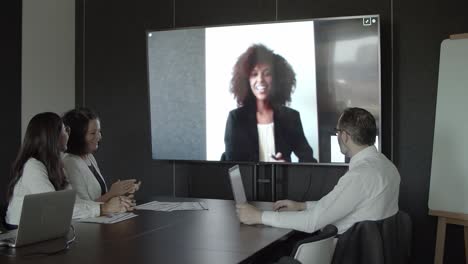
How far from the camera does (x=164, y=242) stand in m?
2.22

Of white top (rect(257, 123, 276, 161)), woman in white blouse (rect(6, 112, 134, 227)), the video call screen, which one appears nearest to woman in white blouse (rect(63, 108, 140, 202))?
woman in white blouse (rect(6, 112, 134, 227))

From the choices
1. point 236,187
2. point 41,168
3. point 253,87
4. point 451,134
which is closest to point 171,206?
point 236,187

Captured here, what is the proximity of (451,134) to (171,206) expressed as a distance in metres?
1.93

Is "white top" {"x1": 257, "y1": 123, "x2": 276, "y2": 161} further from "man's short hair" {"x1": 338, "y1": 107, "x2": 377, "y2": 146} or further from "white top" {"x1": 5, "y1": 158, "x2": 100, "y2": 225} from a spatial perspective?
"white top" {"x1": 5, "y1": 158, "x2": 100, "y2": 225}

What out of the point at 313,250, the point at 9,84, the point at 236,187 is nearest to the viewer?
the point at 313,250

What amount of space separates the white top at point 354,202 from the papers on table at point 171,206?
31.4 inches

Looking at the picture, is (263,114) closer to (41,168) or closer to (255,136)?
(255,136)

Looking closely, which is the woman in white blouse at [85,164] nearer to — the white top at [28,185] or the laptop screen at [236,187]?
the white top at [28,185]

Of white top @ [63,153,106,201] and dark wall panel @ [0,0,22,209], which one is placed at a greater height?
dark wall panel @ [0,0,22,209]

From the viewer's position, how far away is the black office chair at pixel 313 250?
197cm

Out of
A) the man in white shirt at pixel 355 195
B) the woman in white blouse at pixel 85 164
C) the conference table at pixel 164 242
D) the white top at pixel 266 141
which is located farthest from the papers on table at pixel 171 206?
the white top at pixel 266 141

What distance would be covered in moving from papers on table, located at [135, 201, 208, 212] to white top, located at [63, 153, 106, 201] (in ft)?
1.02

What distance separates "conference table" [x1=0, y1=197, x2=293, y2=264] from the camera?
194 centimetres

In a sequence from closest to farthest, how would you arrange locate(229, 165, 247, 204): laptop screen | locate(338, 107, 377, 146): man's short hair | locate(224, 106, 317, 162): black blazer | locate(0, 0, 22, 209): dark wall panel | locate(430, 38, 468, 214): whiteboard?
1. locate(338, 107, 377, 146): man's short hair
2. locate(229, 165, 247, 204): laptop screen
3. locate(430, 38, 468, 214): whiteboard
4. locate(224, 106, 317, 162): black blazer
5. locate(0, 0, 22, 209): dark wall panel
